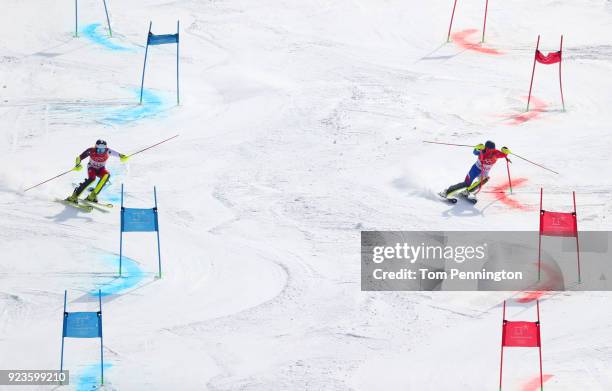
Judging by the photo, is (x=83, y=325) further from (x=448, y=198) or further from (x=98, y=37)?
(x=98, y=37)

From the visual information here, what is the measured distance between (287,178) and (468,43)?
7081 mm

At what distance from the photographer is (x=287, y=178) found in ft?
66.0

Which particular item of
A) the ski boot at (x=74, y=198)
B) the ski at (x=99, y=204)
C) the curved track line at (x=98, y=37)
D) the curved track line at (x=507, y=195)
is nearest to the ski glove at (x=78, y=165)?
the ski boot at (x=74, y=198)

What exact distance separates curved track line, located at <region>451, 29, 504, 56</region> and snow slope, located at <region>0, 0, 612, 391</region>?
0.10m

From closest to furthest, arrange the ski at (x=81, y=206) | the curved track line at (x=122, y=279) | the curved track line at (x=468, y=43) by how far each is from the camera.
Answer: the curved track line at (x=122, y=279), the ski at (x=81, y=206), the curved track line at (x=468, y=43)

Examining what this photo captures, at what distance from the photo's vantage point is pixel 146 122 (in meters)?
22.0

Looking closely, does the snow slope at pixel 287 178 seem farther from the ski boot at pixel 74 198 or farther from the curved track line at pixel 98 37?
the ski boot at pixel 74 198

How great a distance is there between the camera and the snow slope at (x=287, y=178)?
50.8 ft

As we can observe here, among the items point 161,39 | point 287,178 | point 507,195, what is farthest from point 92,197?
point 507,195

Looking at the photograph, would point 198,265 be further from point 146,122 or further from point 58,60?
point 58,60

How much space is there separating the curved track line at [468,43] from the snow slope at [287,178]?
0.33 feet

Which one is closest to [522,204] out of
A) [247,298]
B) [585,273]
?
[585,273]

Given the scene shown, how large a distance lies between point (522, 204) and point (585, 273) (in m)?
2.36

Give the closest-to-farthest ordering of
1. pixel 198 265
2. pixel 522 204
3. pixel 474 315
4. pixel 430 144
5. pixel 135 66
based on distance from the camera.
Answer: pixel 474 315 < pixel 198 265 < pixel 522 204 < pixel 430 144 < pixel 135 66
